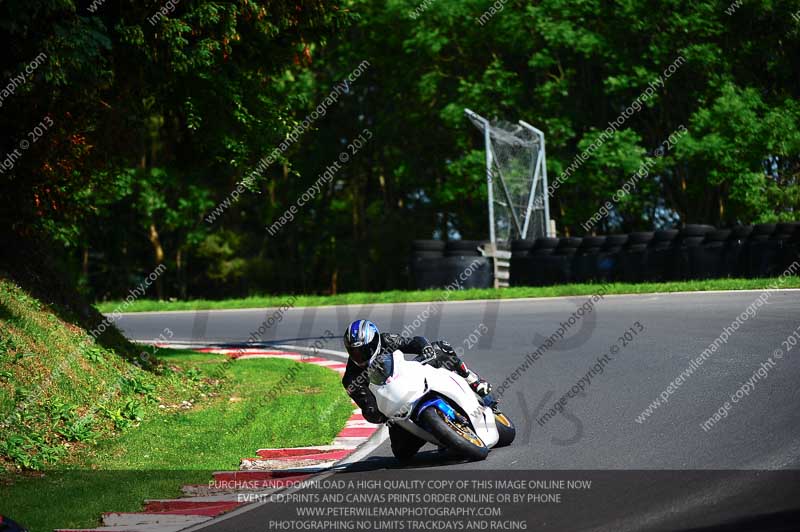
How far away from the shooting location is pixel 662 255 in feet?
76.6

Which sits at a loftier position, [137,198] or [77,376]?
[77,376]

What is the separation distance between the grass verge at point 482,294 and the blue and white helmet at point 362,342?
13.4 m

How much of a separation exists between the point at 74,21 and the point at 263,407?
4.99 metres

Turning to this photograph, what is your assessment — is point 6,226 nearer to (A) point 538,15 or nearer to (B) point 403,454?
(B) point 403,454

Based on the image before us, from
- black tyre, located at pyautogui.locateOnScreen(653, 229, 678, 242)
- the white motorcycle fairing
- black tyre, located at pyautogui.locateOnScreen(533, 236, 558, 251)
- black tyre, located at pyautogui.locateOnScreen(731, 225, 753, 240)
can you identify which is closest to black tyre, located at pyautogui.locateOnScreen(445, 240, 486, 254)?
black tyre, located at pyautogui.locateOnScreen(533, 236, 558, 251)

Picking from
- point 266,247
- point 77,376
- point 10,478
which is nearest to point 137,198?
point 266,247

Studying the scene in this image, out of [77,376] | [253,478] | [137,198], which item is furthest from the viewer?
[137,198]

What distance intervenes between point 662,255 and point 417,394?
16200 millimetres

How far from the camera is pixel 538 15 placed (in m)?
34.7

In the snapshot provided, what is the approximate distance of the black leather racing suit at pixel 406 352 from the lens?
337 inches

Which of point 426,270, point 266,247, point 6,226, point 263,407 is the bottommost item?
point 266,247

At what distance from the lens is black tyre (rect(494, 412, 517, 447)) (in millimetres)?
8852

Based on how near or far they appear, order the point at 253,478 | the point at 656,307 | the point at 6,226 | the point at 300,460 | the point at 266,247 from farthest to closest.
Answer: the point at 266,247, the point at 656,307, the point at 6,226, the point at 300,460, the point at 253,478

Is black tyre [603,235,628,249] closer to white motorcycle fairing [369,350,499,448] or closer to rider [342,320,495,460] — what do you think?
rider [342,320,495,460]
